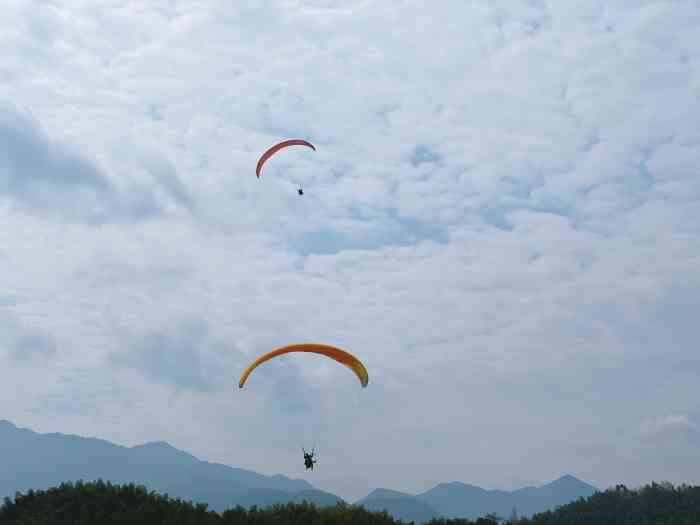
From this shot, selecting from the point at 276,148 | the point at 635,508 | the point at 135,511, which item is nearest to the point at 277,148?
the point at 276,148

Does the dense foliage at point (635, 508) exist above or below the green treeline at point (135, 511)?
above

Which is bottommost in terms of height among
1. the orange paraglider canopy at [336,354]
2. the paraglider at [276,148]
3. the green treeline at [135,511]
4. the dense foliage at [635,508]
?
the green treeline at [135,511]

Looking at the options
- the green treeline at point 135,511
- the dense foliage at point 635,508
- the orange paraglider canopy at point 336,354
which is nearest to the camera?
the orange paraglider canopy at point 336,354

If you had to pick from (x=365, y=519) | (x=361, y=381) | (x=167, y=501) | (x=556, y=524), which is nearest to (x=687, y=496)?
(x=556, y=524)

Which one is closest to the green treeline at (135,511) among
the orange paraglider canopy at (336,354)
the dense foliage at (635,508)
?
the orange paraglider canopy at (336,354)

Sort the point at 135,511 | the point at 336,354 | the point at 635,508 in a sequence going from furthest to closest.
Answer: the point at 635,508 → the point at 135,511 → the point at 336,354

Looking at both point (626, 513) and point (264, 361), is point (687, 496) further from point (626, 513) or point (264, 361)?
point (264, 361)

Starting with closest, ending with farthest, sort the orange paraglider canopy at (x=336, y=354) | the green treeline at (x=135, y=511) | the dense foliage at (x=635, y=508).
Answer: the orange paraglider canopy at (x=336, y=354) < the green treeline at (x=135, y=511) < the dense foliage at (x=635, y=508)

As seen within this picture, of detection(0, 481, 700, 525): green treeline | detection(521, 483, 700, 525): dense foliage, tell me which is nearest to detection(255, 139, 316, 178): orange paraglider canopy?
detection(0, 481, 700, 525): green treeline

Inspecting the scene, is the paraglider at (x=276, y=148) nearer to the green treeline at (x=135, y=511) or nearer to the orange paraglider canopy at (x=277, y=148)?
the orange paraglider canopy at (x=277, y=148)

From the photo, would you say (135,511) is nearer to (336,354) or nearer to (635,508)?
(336,354)

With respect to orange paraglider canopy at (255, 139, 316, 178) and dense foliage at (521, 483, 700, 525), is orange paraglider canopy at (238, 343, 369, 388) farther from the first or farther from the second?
dense foliage at (521, 483, 700, 525)

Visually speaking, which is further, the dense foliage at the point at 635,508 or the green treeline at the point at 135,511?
the dense foliage at the point at 635,508

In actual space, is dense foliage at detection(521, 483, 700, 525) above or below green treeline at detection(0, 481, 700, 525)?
above
